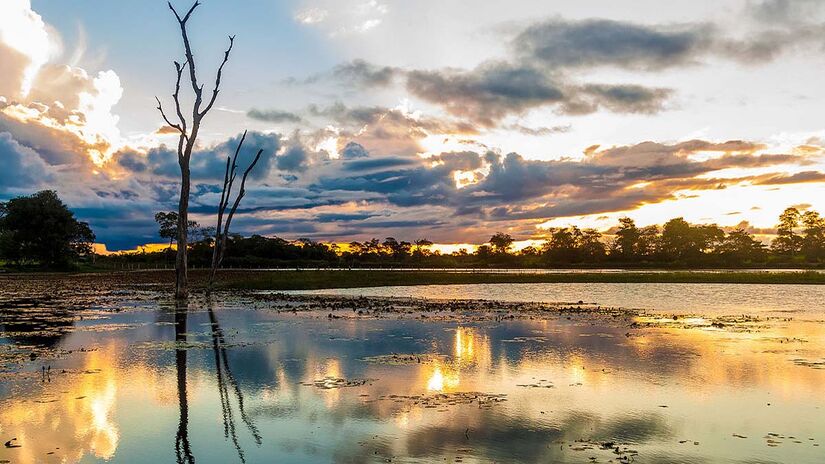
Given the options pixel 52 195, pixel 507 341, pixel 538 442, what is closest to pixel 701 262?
pixel 52 195

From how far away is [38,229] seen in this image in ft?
319

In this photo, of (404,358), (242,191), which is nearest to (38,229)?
(242,191)

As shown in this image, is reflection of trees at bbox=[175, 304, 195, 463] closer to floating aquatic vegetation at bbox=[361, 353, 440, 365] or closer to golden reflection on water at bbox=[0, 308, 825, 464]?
golden reflection on water at bbox=[0, 308, 825, 464]

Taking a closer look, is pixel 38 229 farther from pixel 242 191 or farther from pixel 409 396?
pixel 409 396

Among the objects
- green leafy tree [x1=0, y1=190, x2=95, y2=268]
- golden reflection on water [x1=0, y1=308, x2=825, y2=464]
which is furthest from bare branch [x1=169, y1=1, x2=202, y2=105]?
green leafy tree [x1=0, y1=190, x2=95, y2=268]

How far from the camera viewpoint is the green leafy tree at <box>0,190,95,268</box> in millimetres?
97188

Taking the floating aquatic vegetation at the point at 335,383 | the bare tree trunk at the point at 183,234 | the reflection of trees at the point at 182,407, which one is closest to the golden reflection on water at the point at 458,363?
the floating aquatic vegetation at the point at 335,383

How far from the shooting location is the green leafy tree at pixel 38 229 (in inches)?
3826

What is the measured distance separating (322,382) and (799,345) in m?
16.5

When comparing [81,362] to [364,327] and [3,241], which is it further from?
[3,241]

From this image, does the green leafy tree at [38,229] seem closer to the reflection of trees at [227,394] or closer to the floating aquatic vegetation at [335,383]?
the reflection of trees at [227,394]

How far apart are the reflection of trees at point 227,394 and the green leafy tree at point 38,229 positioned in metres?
93.5

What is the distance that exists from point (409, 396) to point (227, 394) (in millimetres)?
3782

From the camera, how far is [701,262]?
180625mm
